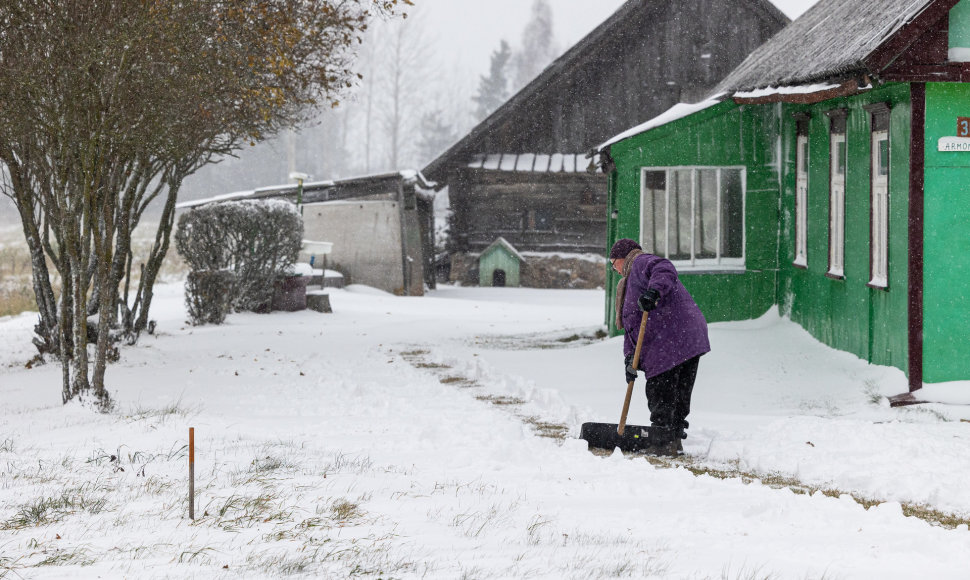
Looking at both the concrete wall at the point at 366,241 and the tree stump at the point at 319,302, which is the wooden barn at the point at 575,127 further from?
the tree stump at the point at 319,302

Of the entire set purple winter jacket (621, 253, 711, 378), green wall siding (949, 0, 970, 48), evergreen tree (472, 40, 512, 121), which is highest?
evergreen tree (472, 40, 512, 121)

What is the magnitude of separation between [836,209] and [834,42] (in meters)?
1.89

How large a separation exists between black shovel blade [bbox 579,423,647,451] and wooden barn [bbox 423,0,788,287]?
2014cm

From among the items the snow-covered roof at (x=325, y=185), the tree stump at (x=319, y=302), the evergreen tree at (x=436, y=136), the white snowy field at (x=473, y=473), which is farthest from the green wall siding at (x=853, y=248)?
the evergreen tree at (x=436, y=136)

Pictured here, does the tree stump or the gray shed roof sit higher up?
the gray shed roof

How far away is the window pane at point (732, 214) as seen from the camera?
13750mm

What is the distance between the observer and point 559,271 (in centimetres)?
2933

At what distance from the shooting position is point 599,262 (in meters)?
29.4

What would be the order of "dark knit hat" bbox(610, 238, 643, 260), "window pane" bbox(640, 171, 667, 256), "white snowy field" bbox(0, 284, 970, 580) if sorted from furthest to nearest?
"window pane" bbox(640, 171, 667, 256), "dark knit hat" bbox(610, 238, 643, 260), "white snowy field" bbox(0, 284, 970, 580)

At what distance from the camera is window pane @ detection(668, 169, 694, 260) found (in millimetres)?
13805

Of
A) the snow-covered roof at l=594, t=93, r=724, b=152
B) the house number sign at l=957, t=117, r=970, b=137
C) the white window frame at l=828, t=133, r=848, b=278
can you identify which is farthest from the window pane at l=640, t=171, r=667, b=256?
the house number sign at l=957, t=117, r=970, b=137

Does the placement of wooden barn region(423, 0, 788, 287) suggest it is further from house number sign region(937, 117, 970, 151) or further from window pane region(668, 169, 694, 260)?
house number sign region(937, 117, 970, 151)

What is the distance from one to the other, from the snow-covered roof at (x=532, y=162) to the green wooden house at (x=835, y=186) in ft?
38.0

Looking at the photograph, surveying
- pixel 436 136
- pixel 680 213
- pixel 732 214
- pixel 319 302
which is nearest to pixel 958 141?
pixel 732 214
